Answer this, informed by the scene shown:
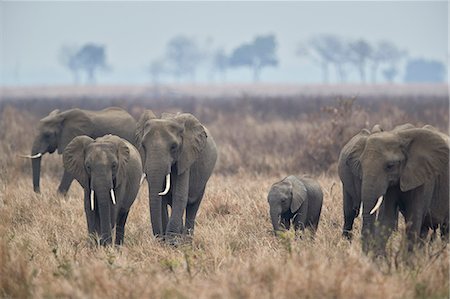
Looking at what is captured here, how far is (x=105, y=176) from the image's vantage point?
32.6 ft

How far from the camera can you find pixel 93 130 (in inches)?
615

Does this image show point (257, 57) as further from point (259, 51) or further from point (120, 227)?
point (120, 227)

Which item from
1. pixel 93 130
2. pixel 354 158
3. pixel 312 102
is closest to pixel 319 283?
pixel 354 158

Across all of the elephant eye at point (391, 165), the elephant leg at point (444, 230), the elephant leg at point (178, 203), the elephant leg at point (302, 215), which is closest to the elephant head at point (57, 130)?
the elephant leg at point (302, 215)

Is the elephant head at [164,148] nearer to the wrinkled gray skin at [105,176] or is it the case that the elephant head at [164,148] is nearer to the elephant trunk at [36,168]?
the wrinkled gray skin at [105,176]

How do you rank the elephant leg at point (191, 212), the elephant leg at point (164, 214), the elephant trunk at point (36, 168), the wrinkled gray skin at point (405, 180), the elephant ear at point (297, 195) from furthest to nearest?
the elephant trunk at point (36, 168) → the elephant ear at point (297, 195) → the elephant leg at point (191, 212) → the elephant leg at point (164, 214) → the wrinkled gray skin at point (405, 180)

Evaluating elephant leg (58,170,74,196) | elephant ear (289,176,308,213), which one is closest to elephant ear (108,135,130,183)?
elephant ear (289,176,308,213)

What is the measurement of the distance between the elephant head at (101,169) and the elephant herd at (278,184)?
11mm

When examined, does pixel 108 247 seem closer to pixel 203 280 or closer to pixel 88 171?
pixel 88 171

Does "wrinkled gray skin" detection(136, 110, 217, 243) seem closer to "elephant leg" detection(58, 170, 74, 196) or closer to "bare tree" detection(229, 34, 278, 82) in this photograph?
"elephant leg" detection(58, 170, 74, 196)

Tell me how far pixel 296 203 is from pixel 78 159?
2878 millimetres

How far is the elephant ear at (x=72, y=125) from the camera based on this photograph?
1546 centimetres

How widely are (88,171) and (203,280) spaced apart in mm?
2667

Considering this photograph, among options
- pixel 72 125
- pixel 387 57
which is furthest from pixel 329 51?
pixel 72 125
